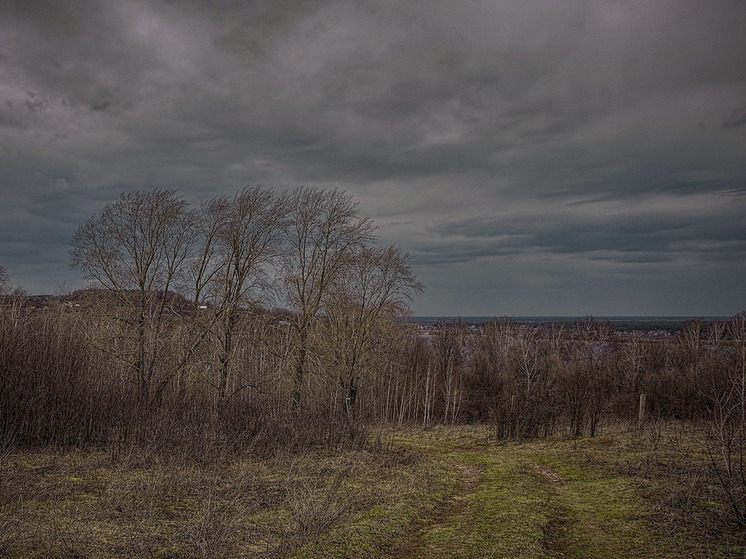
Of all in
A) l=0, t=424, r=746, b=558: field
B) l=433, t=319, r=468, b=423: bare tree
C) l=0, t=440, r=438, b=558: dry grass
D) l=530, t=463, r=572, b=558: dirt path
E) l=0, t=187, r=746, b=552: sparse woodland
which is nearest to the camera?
l=0, t=440, r=438, b=558: dry grass

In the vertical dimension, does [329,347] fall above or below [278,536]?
above

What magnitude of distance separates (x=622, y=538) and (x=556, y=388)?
1519 centimetres

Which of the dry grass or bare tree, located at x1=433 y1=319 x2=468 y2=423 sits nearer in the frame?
the dry grass

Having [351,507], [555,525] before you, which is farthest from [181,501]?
[555,525]

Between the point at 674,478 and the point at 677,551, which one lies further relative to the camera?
the point at 674,478

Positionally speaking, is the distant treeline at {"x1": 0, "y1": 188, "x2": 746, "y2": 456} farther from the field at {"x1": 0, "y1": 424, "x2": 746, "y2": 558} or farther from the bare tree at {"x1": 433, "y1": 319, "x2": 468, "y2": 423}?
the bare tree at {"x1": 433, "y1": 319, "x2": 468, "y2": 423}

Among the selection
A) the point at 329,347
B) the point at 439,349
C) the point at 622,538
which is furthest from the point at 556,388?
the point at 439,349

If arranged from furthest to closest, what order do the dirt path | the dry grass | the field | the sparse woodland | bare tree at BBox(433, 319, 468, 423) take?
1. bare tree at BBox(433, 319, 468, 423)
2. the sparse woodland
3. the dirt path
4. the field
5. the dry grass

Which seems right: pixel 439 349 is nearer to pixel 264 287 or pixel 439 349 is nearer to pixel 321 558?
pixel 264 287

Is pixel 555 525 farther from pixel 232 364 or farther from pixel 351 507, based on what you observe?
pixel 232 364

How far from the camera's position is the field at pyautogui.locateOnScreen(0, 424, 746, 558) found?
709 cm

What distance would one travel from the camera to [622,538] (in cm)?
800

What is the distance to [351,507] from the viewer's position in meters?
9.31

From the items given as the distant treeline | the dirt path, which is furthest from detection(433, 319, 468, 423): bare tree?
the dirt path
